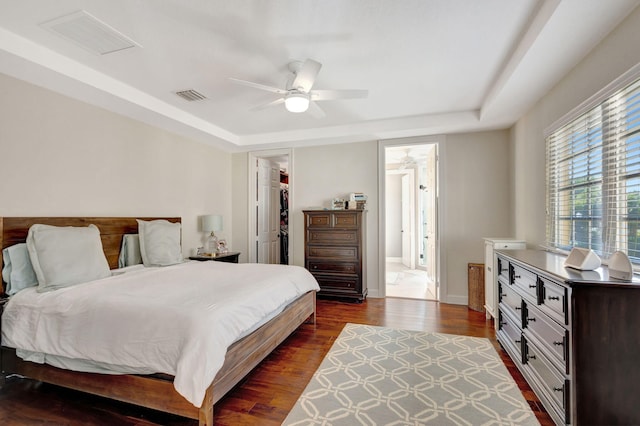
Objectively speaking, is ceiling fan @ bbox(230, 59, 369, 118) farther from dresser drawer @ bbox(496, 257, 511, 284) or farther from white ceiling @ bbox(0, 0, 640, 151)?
dresser drawer @ bbox(496, 257, 511, 284)

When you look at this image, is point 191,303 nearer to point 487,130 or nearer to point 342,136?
point 342,136

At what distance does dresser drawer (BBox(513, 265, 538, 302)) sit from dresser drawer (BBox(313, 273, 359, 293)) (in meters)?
2.33

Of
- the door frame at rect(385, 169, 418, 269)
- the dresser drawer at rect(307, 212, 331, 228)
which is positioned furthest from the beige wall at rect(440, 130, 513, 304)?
the door frame at rect(385, 169, 418, 269)

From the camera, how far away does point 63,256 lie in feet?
8.32

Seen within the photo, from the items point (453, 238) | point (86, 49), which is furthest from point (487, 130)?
point (86, 49)

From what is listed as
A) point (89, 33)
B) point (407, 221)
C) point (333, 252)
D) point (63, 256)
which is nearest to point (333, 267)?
point (333, 252)

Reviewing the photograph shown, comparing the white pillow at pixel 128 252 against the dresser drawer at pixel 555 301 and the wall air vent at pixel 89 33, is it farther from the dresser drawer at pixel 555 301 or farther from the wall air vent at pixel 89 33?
the dresser drawer at pixel 555 301

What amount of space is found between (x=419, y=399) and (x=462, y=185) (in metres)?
3.26

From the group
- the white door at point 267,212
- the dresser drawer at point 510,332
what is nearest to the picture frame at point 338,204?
the white door at point 267,212

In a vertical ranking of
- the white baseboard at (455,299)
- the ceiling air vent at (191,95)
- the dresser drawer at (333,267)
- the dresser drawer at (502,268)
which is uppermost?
the ceiling air vent at (191,95)

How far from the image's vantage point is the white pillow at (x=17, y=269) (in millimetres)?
2438

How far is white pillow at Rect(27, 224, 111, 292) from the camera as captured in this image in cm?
244

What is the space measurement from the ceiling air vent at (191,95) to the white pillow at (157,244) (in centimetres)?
152

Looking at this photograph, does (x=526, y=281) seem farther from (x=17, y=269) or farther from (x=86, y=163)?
(x=86, y=163)
